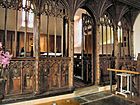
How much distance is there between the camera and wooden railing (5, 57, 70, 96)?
12.2 feet

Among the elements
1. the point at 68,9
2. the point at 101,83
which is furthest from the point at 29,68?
the point at 101,83

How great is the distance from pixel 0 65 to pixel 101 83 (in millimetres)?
3381

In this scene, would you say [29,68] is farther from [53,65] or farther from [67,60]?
[67,60]

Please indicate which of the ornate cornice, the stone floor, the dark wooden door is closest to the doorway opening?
the dark wooden door

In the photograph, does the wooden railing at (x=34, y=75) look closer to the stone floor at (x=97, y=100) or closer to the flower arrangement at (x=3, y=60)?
the flower arrangement at (x=3, y=60)

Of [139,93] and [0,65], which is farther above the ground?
[0,65]

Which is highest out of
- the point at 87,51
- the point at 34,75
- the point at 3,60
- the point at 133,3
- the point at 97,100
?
the point at 133,3

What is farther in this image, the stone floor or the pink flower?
the stone floor

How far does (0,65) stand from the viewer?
3.45 meters

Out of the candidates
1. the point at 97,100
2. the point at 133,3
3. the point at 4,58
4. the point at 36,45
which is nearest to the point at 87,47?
the point at 97,100

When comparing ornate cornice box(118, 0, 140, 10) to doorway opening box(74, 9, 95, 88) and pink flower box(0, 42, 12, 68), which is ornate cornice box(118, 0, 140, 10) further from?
pink flower box(0, 42, 12, 68)

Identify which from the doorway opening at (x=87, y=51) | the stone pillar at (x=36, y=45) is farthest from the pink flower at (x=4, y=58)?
the doorway opening at (x=87, y=51)

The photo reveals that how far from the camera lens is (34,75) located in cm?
397

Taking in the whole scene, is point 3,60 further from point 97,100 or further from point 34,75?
point 97,100
